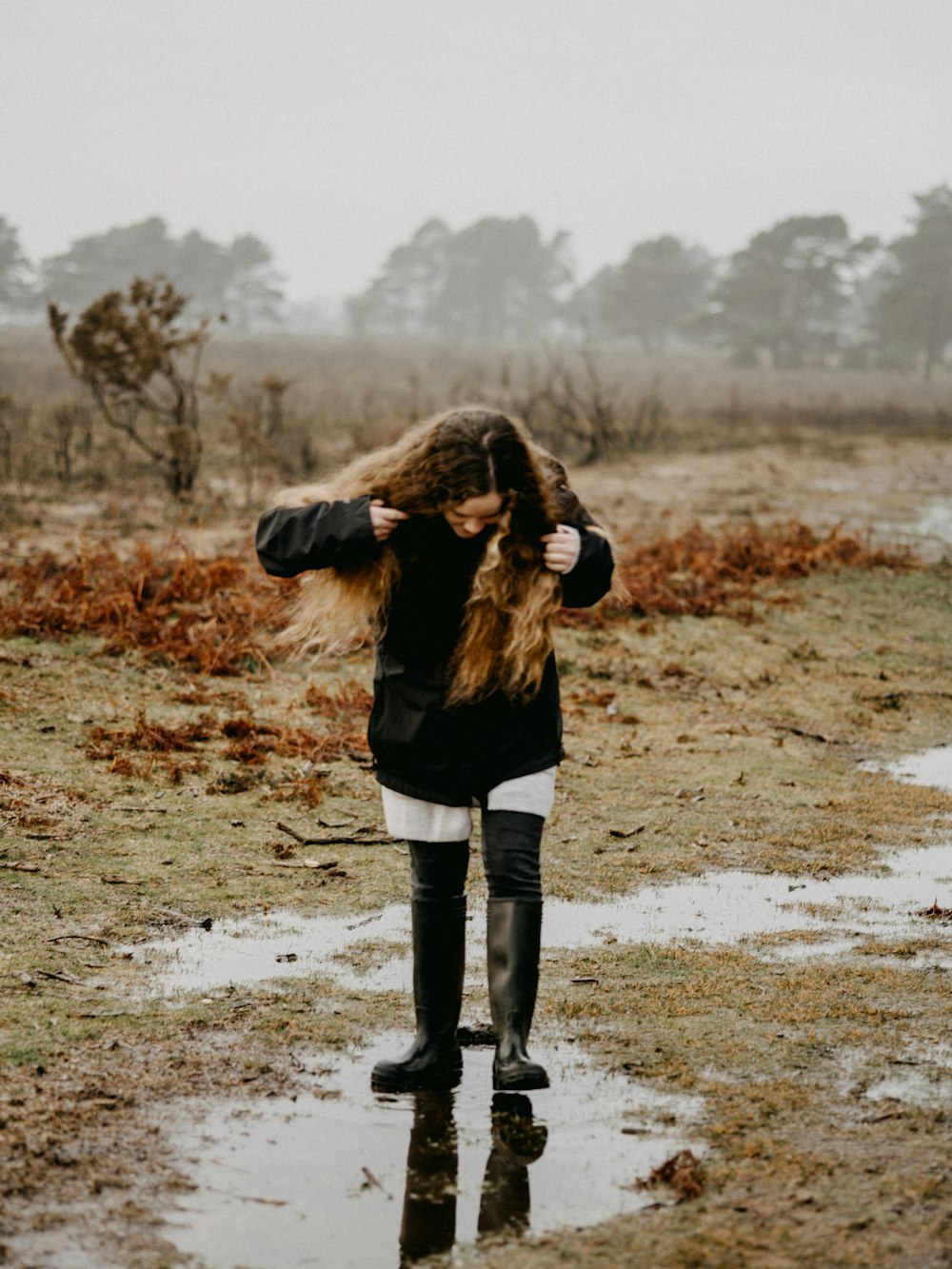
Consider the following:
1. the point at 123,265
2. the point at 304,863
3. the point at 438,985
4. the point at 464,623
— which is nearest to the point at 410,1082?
the point at 438,985

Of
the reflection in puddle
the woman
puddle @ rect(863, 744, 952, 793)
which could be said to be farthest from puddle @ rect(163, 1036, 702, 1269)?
puddle @ rect(863, 744, 952, 793)

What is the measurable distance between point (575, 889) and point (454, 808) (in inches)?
77.2

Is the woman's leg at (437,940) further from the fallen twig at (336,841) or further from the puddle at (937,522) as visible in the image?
the puddle at (937,522)

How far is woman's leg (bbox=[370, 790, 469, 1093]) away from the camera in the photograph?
366cm

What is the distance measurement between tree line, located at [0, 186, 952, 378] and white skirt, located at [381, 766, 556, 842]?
50533mm

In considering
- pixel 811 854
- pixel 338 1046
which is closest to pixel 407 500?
pixel 338 1046

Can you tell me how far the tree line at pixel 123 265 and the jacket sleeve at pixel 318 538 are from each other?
3255 inches

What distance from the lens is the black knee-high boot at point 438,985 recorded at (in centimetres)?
368

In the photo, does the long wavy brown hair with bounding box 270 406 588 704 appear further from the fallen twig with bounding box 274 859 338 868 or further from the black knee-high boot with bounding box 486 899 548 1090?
the fallen twig with bounding box 274 859 338 868

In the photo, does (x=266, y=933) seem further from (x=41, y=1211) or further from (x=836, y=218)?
(x=836, y=218)

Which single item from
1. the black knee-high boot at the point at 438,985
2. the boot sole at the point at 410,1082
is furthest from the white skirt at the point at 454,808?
the boot sole at the point at 410,1082

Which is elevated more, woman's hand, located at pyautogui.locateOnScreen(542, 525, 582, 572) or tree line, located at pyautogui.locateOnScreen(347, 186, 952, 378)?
tree line, located at pyautogui.locateOnScreen(347, 186, 952, 378)

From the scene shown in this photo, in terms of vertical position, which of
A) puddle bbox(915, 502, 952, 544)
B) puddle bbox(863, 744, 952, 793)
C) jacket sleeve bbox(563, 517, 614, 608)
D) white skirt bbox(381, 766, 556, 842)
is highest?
jacket sleeve bbox(563, 517, 614, 608)

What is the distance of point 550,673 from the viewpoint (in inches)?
146
